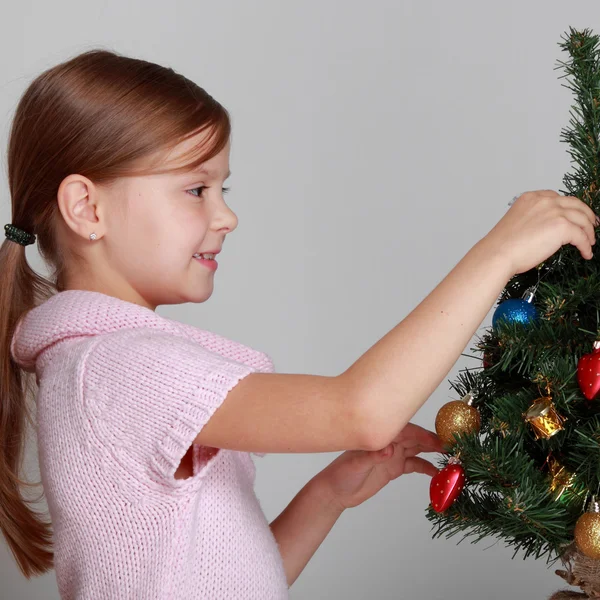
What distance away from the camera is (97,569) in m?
1.03

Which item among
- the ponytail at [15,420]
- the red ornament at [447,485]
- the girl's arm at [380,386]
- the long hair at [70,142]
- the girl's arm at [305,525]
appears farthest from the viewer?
the girl's arm at [305,525]

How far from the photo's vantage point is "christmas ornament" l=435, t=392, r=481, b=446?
40.1 inches

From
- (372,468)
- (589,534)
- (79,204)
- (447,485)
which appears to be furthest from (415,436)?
(79,204)

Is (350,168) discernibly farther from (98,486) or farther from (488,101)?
(98,486)

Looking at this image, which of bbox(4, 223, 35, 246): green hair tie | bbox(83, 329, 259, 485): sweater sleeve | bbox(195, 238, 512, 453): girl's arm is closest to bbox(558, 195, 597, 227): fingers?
bbox(195, 238, 512, 453): girl's arm

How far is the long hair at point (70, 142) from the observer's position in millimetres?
1103

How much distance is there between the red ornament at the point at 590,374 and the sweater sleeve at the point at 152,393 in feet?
1.10

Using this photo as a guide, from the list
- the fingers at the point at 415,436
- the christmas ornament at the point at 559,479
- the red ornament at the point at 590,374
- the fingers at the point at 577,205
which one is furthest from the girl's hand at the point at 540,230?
the fingers at the point at 415,436

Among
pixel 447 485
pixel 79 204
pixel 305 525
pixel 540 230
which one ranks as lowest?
pixel 305 525

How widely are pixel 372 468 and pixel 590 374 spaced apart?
45 cm

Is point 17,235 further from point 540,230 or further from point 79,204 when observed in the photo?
point 540,230

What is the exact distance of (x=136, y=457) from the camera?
0.97m

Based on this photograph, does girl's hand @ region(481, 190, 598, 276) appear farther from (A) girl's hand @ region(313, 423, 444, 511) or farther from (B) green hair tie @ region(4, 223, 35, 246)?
(B) green hair tie @ region(4, 223, 35, 246)

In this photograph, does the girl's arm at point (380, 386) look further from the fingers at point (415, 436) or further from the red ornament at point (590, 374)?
the fingers at point (415, 436)
